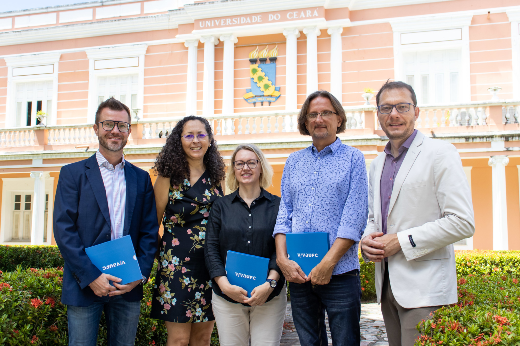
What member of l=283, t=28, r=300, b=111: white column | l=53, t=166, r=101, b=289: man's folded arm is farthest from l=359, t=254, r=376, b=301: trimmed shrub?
l=53, t=166, r=101, b=289: man's folded arm

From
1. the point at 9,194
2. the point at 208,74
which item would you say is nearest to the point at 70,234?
the point at 208,74

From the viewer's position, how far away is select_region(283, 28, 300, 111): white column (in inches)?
470

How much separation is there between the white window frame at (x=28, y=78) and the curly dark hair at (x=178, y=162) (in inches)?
485

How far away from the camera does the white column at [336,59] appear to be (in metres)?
11.9

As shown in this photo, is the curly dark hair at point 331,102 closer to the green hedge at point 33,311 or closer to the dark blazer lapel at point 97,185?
the dark blazer lapel at point 97,185

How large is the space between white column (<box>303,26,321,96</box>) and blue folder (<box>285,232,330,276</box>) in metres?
9.73

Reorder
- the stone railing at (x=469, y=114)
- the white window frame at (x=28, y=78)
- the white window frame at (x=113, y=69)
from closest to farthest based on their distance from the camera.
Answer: the stone railing at (x=469, y=114), the white window frame at (x=113, y=69), the white window frame at (x=28, y=78)

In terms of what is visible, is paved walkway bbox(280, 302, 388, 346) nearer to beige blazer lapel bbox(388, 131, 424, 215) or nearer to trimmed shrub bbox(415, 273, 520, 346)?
trimmed shrub bbox(415, 273, 520, 346)

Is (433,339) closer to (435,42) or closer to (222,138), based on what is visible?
(222,138)

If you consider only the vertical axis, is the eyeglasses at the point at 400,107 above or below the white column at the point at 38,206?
above

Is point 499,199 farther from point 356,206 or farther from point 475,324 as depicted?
point 475,324

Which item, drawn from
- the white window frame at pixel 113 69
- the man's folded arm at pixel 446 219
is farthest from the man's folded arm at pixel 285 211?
the white window frame at pixel 113 69

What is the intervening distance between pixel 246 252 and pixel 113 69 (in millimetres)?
12350

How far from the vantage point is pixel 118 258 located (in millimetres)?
2693
